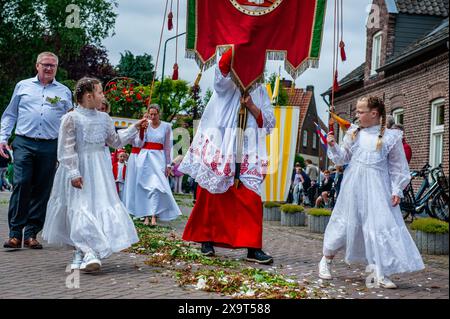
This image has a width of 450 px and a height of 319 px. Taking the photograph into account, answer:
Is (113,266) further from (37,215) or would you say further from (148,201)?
(148,201)

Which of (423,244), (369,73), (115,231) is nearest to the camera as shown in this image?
Answer: (115,231)

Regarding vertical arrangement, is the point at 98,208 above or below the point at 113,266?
above

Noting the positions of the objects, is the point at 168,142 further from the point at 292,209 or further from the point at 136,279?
the point at 136,279

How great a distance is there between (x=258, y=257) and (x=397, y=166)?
175 centimetres

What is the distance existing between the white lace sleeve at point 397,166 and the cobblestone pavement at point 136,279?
2.18 ft

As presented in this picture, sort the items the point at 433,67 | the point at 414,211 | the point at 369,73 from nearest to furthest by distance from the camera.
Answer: the point at 414,211 → the point at 433,67 → the point at 369,73

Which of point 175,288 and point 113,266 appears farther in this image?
point 113,266

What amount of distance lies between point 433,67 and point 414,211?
23.1 feet

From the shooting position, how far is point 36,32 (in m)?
38.0

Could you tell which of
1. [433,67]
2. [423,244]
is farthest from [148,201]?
[433,67]

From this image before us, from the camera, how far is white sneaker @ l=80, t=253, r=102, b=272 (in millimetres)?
5637

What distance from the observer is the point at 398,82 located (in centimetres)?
2088

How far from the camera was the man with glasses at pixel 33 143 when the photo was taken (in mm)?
7504

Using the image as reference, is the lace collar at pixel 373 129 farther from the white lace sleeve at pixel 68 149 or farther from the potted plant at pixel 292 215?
the potted plant at pixel 292 215
